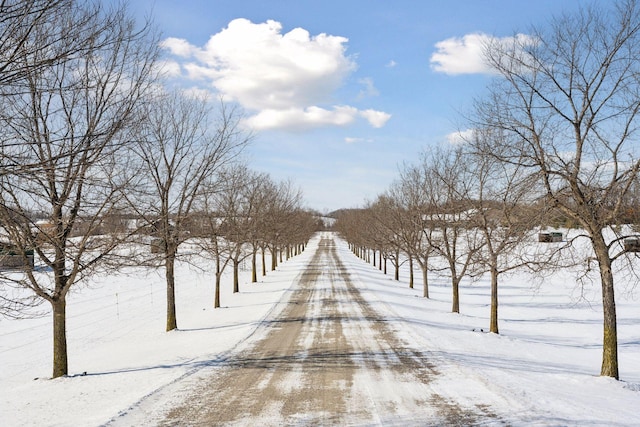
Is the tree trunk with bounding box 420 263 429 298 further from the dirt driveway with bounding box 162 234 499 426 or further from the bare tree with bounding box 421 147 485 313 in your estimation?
the dirt driveway with bounding box 162 234 499 426

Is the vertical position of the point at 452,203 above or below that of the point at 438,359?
above

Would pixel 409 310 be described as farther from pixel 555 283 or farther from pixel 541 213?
pixel 555 283

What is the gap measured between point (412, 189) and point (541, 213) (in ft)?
56.4

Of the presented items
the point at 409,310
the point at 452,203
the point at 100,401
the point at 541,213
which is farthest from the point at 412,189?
the point at 100,401

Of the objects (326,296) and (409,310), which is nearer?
(409,310)

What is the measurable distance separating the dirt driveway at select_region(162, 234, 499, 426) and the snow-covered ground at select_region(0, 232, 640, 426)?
26.3 inches

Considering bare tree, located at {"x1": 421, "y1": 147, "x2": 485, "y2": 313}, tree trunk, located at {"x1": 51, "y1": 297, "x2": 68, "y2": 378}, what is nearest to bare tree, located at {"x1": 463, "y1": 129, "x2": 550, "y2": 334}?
bare tree, located at {"x1": 421, "y1": 147, "x2": 485, "y2": 313}

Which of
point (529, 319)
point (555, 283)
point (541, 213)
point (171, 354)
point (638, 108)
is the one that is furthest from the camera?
point (555, 283)

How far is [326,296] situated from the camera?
80.8 feet

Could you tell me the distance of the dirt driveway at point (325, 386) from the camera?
6.96 metres

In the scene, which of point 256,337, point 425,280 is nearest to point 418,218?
point 425,280

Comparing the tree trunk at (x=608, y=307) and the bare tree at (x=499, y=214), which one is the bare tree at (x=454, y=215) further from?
the tree trunk at (x=608, y=307)

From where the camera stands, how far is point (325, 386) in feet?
28.4

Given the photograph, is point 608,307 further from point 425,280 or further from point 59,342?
point 425,280
